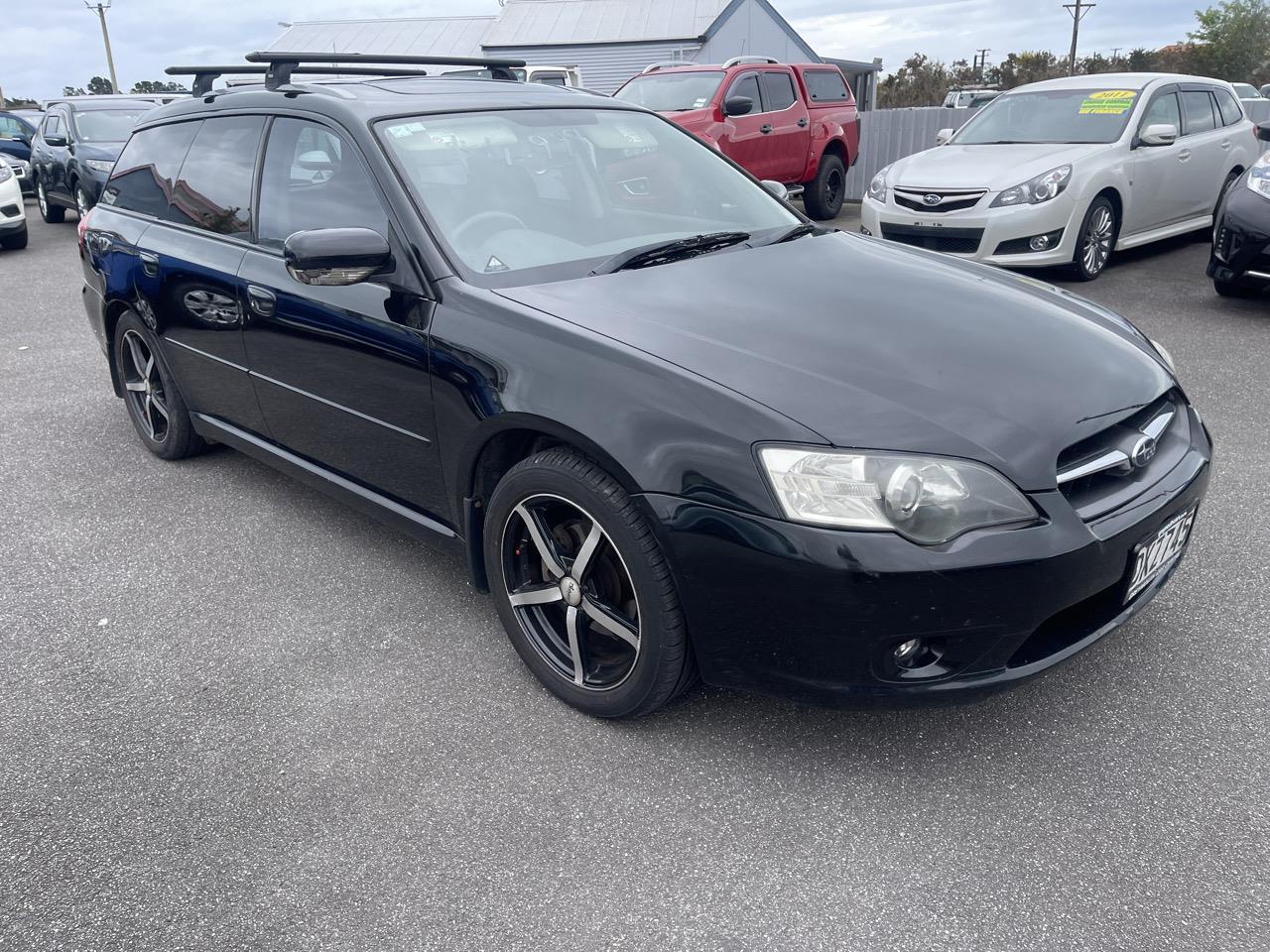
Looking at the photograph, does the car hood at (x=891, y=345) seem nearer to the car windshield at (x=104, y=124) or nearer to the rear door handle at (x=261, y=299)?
the rear door handle at (x=261, y=299)

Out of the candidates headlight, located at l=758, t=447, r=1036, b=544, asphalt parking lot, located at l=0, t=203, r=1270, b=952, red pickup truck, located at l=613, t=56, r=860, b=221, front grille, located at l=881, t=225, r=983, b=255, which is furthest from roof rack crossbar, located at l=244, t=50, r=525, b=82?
red pickup truck, located at l=613, t=56, r=860, b=221

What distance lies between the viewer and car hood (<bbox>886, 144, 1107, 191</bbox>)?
7570 mm

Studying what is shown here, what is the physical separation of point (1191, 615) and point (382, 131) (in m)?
2.92

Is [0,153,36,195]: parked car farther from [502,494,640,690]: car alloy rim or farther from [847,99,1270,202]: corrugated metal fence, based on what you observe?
[502,494,640,690]: car alloy rim

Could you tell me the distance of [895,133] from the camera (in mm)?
14867

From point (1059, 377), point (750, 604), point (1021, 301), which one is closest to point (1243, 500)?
point (1021, 301)

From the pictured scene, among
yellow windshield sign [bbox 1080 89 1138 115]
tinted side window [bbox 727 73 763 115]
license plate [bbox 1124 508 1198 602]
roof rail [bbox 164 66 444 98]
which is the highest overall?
roof rail [bbox 164 66 444 98]

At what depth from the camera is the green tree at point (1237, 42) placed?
4841 cm

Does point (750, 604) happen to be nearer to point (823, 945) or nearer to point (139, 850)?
point (823, 945)

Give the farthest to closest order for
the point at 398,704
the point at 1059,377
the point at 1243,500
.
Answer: the point at 1243,500
the point at 398,704
the point at 1059,377

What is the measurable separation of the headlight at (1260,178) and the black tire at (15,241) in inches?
507

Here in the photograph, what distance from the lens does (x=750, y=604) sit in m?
2.22

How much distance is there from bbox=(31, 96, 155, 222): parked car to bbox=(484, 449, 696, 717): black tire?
1191 cm

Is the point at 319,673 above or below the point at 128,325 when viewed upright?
below
